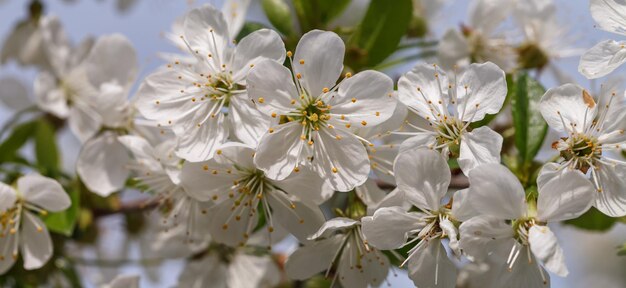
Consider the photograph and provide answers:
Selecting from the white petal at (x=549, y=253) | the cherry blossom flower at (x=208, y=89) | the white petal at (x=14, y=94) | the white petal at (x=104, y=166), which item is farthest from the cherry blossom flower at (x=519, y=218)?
the white petal at (x=14, y=94)

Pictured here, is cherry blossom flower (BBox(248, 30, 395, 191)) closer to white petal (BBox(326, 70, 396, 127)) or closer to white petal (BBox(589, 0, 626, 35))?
white petal (BBox(326, 70, 396, 127))

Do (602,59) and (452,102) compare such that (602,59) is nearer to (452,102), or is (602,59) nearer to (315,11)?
(452,102)

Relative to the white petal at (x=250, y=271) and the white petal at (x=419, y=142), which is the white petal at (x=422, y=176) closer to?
the white petal at (x=419, y=142)

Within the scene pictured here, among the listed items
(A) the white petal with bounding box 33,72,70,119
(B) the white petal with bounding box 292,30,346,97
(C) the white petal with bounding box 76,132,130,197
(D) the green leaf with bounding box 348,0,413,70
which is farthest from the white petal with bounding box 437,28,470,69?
(A) the white petal with bounding box 33,72,70,119

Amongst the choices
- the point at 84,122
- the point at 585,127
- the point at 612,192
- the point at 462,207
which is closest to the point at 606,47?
the point at 585,127

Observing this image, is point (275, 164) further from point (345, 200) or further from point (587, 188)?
point (587, 188)

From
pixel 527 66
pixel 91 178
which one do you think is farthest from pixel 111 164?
pixel 527 66
